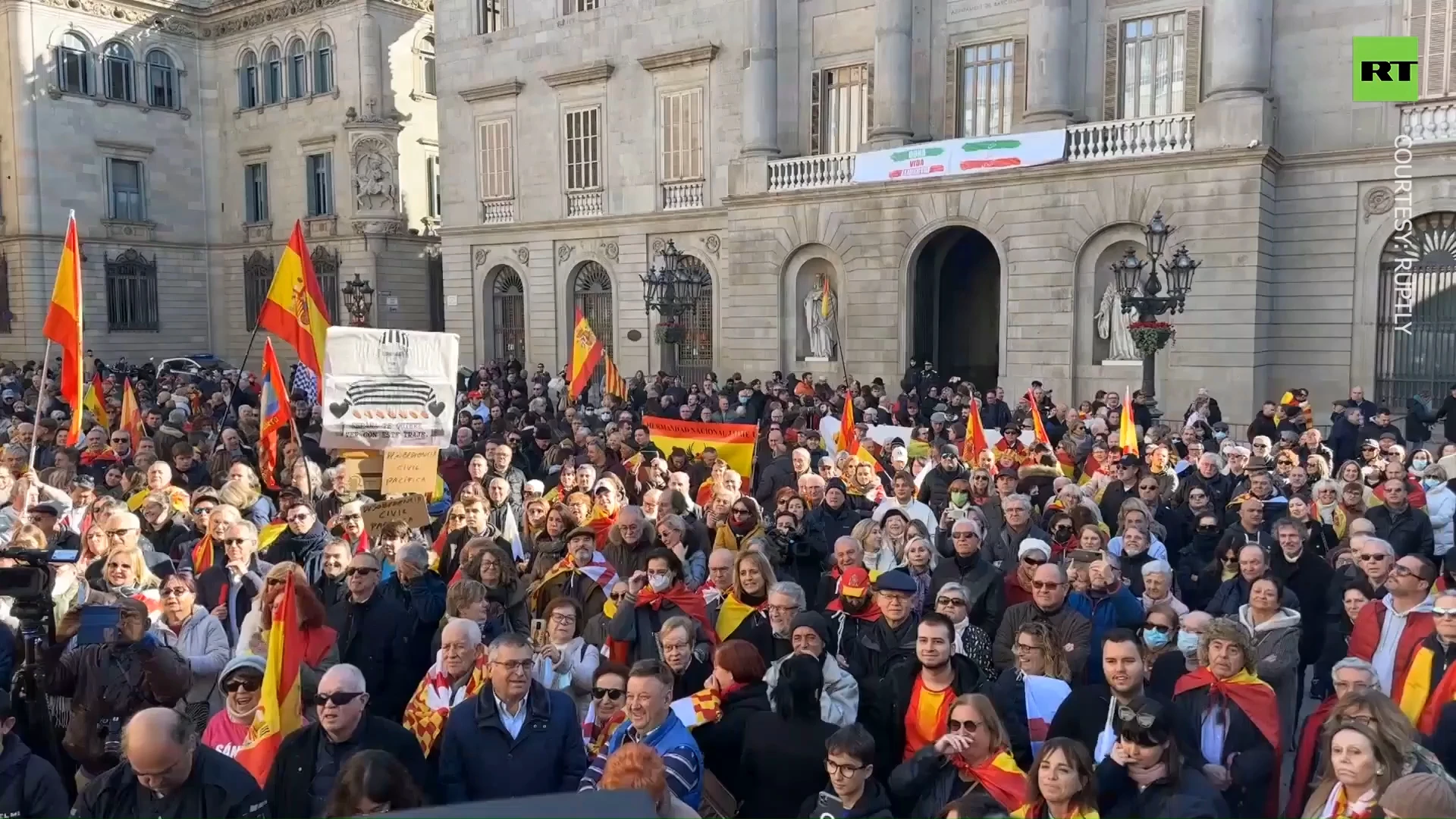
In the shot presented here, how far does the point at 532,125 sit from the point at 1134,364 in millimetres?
17426

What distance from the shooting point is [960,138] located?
22297 mm

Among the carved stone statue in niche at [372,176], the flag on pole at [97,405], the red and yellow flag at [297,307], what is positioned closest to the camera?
the red and yellow flag at [297,307]

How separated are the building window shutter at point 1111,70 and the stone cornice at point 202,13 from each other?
22.8 meters

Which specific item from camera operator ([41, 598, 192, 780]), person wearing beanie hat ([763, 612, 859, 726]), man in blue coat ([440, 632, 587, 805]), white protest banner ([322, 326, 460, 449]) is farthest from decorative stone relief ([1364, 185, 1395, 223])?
camera operator ([41, 598, 192, 780])

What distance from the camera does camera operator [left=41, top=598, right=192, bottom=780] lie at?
4.69m

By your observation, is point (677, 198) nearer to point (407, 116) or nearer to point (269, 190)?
point (407, 116)

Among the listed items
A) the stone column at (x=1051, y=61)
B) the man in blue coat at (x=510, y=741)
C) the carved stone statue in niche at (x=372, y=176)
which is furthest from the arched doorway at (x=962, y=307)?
the man in blue coat at (x=510, y=741)

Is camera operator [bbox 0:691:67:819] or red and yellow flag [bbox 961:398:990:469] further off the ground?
red and yellow flag [bbox 961:398:990:469]

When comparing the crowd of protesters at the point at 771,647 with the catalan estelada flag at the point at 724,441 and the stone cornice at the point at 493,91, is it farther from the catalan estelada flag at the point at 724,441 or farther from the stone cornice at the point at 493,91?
the stone cornice at the point at 493,91

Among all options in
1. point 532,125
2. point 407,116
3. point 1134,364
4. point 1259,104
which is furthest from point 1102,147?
point 407,116

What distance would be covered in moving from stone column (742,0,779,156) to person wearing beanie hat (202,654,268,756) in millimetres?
21515

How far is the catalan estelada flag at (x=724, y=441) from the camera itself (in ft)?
38.0

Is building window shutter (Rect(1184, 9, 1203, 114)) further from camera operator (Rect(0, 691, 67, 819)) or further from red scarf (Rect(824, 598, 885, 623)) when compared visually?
camera operator (Rect(0, 691, 67, 819))

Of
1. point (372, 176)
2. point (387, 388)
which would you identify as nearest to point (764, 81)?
point (372, 176)
